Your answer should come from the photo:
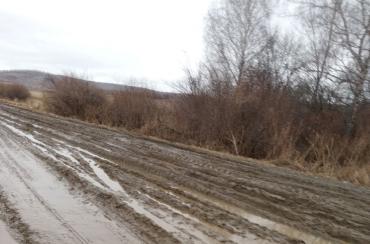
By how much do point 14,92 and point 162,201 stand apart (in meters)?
51.4

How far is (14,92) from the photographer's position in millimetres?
54375

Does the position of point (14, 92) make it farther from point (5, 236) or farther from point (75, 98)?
point (5, 236)

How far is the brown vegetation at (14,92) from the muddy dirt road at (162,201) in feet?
145

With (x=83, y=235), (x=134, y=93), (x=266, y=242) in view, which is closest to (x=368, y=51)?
(x=134, y=93)

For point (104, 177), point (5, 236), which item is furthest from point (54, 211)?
point (104, 177)

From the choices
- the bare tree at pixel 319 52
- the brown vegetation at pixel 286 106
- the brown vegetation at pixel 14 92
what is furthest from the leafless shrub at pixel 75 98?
the brown vegetation at pixel 14 92

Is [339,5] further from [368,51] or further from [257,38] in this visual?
[257,38]

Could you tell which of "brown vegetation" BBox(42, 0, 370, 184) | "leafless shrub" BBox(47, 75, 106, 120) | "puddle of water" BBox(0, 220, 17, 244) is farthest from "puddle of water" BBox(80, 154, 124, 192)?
"leafless shrub" BBox(47, 75, 106, 120)

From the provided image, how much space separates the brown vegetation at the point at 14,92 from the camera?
5394 centimetres

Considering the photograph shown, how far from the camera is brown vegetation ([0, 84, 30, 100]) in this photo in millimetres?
53938

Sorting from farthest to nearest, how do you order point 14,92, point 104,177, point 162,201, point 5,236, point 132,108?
point 14,92
point 132,108
point 104,177
point 162,201
point 5,236

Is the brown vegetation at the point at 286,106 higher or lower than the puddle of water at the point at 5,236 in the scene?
higher

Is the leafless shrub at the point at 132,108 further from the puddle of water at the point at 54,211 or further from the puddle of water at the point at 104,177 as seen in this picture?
the puddle of water at the point at 54,211

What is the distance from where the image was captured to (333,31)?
19.1 m
